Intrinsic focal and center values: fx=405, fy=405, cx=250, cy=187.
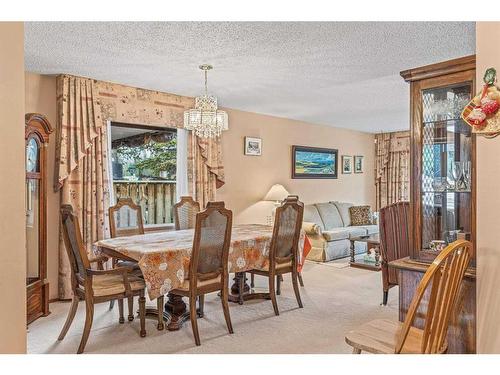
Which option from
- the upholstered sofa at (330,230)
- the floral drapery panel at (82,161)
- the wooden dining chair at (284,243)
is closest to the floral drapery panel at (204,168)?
the floral drapery panel at (82,161)

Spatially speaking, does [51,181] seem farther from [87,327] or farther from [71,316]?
[87,327]

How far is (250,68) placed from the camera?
386cm

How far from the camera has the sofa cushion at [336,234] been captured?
610 cm

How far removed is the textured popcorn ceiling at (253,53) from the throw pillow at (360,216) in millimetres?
2793

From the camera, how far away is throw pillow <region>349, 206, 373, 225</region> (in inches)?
291

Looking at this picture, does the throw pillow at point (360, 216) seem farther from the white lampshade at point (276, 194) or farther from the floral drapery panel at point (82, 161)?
the floral drapery panel at point (82, 161)

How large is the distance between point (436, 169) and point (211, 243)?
5.52ft

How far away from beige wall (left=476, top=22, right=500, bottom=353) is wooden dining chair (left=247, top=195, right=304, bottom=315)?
6.52 ft

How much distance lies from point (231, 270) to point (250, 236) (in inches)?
15.6

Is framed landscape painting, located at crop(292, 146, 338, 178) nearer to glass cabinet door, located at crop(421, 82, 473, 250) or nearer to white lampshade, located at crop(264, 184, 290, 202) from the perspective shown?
white lampshade, located at crop(264, 184, 290, 202)

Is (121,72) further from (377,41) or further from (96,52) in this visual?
(377,41)

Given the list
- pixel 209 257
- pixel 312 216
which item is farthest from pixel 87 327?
pixel 312 216

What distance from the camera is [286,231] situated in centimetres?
382

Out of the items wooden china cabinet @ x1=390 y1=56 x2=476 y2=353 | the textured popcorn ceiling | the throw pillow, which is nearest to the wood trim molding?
wooden china cabinet @ x1=390 y1=56 x2=476 y2=353
